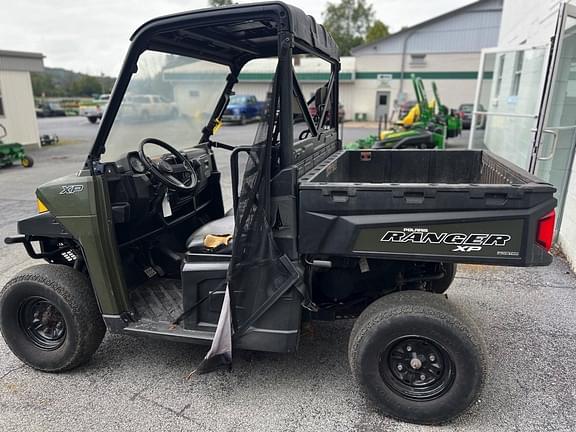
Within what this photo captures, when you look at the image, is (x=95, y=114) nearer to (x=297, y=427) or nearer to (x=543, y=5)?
(x=543, y=5)

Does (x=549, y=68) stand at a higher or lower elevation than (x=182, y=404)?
higher

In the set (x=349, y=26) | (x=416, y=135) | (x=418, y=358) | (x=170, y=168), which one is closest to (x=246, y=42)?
(x=170, y=168)

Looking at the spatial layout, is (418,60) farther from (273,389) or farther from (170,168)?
(273,389)

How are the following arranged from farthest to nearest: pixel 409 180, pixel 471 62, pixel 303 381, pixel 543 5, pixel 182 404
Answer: pixel 471 62
pixel 543 5
pixel 409 180
pixel 303 381
pixel 182 404

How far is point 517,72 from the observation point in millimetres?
8648

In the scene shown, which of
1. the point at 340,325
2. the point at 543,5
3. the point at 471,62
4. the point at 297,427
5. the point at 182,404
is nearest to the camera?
the point at 297,427

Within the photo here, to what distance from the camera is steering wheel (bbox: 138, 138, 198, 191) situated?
9.05ft

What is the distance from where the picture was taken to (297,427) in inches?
93.7

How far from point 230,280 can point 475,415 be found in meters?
1.53

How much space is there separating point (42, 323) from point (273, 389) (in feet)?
5.16

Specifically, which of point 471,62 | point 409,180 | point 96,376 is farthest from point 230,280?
point 471,62

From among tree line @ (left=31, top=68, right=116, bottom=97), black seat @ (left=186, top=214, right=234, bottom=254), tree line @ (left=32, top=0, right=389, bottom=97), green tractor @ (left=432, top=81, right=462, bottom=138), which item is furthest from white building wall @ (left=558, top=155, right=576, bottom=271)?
tree line @ (left=31, top=68, right=116, bottom=97)

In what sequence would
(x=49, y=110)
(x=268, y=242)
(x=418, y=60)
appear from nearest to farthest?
(x=268, y=242) → (x=418, y=60) → (x=49, y=110)

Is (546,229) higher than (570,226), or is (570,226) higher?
(546,229)
